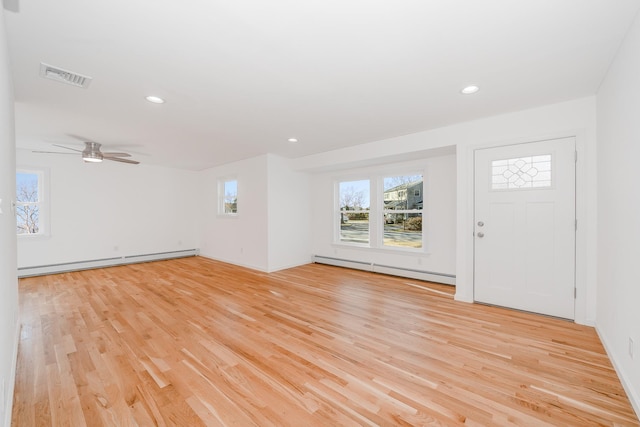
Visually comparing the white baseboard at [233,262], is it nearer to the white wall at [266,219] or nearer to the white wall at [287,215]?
the white wall at [266,219]

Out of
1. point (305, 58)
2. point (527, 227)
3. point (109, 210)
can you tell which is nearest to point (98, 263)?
point (109, 210)

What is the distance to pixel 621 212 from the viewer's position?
199 centimetres

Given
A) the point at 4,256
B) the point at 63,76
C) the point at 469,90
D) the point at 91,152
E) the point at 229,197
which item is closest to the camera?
the point at 4,256

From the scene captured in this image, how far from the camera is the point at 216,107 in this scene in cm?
297

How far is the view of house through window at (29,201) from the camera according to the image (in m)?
5.00

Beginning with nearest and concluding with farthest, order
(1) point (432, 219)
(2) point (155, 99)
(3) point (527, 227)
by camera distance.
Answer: (2) point (155, 99) < (3) point (527, 227) < (1) point (432, 219)

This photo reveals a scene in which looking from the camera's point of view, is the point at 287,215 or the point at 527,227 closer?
the point at 527,227

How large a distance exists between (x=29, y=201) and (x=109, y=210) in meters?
1.23

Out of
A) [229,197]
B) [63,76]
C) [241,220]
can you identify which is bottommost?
[241,220]

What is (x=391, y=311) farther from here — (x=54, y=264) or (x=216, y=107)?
(x=54, y=264)

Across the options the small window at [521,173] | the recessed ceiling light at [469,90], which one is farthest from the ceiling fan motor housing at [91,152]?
→ the small window at [521,173]

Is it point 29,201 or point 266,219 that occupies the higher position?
point 29,201

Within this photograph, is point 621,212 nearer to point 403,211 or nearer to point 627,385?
point 627,385

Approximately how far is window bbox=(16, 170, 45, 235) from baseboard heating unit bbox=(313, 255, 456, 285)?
5665mm
